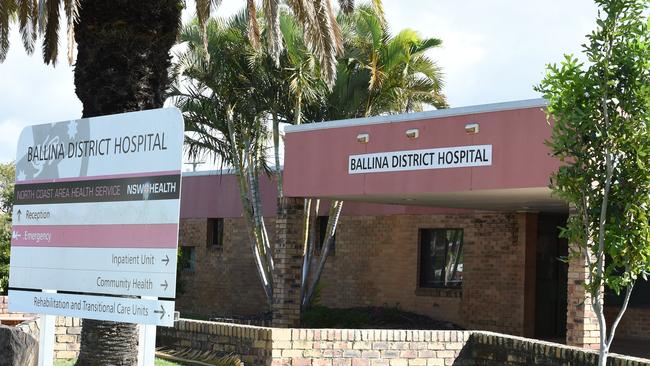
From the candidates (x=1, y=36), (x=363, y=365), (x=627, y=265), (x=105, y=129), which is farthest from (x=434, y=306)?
(x=105, y=129)

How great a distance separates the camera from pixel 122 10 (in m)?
9.91

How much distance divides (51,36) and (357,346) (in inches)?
260

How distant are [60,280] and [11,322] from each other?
9.83 metres

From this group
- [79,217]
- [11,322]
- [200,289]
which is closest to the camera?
[79,217]

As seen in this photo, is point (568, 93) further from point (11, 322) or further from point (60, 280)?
point (11, 322)

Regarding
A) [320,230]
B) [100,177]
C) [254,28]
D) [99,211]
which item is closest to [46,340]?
[99,211]

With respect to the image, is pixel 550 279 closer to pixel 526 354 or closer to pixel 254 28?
pixel 526 354

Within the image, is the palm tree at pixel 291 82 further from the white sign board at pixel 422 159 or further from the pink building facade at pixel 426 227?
the white sign board at pixel 422 159

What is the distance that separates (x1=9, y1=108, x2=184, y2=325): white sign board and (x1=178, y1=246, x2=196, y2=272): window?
21.9 metres

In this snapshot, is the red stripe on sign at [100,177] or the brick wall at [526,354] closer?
the red stripe on sign at [100,177]

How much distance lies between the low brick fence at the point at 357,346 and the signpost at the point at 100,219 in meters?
5.70

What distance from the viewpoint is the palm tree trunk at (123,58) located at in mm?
9781

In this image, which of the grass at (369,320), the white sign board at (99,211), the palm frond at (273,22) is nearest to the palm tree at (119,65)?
the white sign board at (99,211)

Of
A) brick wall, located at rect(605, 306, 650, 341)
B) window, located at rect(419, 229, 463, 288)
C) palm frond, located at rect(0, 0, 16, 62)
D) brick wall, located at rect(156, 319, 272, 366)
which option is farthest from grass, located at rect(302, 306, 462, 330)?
palm frond, located at rect(0, 0, 16, 62)
